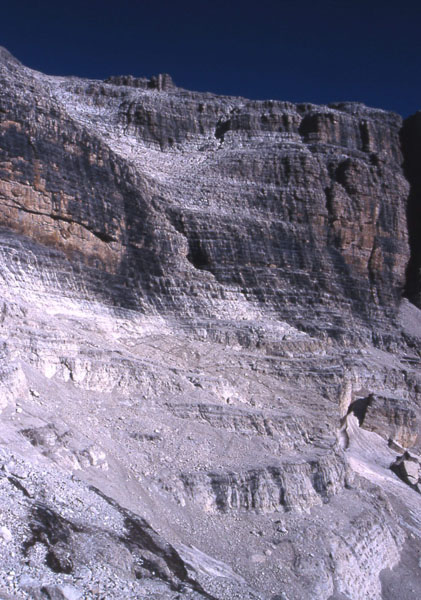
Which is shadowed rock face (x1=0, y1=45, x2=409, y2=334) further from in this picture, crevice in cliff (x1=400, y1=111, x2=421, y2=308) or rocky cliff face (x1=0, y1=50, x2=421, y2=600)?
crevice in cliff (x1=400, y1=111, x2=421, y2=308)

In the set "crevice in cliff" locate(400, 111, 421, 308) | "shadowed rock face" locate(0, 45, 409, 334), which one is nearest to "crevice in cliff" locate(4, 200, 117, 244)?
"shadowed rock face" locate(0, 45, 409, 334)

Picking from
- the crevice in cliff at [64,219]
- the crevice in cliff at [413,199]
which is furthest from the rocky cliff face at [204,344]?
the crevice in cliff at [413,199]

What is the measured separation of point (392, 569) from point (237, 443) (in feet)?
21.6

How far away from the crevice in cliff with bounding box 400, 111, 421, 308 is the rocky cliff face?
0.73 feet

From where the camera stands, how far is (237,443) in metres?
20.4

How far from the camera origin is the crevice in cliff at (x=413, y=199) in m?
46.8

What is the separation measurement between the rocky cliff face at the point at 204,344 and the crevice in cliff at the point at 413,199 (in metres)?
0.22

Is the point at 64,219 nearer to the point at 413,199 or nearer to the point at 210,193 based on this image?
the point at 210,193

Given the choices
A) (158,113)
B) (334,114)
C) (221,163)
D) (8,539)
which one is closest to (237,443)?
(8,539)

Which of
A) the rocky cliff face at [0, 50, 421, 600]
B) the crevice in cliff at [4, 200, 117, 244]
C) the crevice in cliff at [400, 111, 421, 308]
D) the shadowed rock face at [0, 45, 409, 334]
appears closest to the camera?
the rocky cliff face at [0, 50, 421, 600]

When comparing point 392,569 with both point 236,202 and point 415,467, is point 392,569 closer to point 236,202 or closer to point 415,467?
point 415,467

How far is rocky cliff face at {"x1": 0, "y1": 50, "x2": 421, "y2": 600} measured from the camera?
13.8 m

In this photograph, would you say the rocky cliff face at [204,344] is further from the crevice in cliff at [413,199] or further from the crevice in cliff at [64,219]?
the crevice in cliff at [413,199]

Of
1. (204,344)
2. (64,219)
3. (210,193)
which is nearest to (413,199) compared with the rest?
(210,193)
